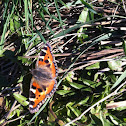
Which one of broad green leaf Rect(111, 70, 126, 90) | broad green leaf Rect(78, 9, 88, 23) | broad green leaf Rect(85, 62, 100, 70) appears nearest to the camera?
broad green leaf Rect(111, 70, 126, 90)

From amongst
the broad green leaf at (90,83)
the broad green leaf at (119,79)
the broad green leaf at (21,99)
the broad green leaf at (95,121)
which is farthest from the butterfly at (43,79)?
the broad green leaf at (119,79)

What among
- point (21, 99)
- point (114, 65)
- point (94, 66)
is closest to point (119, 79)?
point (114, 65)

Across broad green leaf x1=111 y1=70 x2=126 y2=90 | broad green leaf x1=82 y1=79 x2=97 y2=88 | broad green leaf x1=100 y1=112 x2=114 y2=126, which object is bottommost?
broad green leaf x1=100 y1=112 x2=114 y2=126

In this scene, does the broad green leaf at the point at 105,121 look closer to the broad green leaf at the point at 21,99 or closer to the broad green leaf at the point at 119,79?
the broad green leaf at the point at 119,79

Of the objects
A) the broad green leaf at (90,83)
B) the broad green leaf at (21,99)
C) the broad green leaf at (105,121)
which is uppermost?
the broad green leaf at (90,83)

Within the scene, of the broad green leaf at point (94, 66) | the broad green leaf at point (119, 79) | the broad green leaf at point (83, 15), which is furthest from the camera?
the broad green leaf at point (83, 15)

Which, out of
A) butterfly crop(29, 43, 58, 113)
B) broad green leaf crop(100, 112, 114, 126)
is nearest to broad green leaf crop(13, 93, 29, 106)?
butterfly crop(29, 43, 58, 113)

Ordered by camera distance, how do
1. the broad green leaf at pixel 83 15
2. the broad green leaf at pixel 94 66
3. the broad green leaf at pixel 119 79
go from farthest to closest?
the broad green leaf at pixel 83 15
the broad green leaf at pixel 94 66
the broad green leaf at pixel 119 79

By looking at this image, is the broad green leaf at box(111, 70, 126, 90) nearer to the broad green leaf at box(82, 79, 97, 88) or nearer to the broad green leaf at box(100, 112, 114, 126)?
the broad green leaf at box(82, 79, 97, 88)
